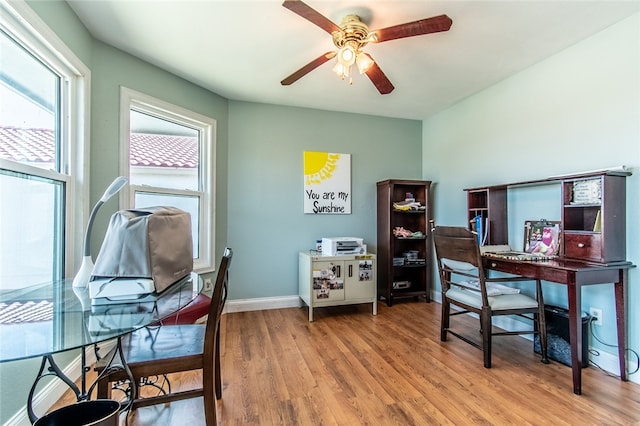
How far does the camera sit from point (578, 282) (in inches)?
71.8

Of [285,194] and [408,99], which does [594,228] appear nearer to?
[408,99]

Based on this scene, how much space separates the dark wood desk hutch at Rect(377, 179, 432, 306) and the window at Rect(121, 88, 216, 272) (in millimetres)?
2008

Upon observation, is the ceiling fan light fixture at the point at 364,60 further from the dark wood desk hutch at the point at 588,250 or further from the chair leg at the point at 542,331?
the chair leg at the point at 542,331

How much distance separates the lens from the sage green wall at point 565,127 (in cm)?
197

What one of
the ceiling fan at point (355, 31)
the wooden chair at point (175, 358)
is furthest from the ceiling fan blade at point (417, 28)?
the wooden chair at point (175, 358)

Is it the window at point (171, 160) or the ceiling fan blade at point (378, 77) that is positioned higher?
the ceiling fan blade at point (378, 77)

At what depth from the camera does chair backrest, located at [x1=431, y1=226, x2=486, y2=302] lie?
7.07 feet

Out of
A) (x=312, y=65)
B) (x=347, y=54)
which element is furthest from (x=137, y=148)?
(x=347, y=54)

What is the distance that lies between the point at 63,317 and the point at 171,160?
200 centimetres

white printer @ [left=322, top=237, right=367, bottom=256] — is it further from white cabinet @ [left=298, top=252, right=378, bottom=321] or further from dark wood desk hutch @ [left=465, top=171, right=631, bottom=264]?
dark wood desk hutch @ [left=465, top=171, right=631, bottom=264]

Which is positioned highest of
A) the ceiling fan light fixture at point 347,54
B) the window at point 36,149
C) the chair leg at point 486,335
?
the ceiling fan light fixture at point 347,54

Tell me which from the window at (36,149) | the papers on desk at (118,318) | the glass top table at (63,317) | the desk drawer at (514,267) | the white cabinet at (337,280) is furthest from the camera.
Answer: the white cabinet at (337,280)

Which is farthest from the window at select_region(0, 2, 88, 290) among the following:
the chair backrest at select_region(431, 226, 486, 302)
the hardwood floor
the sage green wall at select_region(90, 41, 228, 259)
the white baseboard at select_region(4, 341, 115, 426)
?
the chair backrest at select_region(431, 226, 486, 302)

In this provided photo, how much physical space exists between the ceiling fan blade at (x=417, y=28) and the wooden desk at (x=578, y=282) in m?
1.64
